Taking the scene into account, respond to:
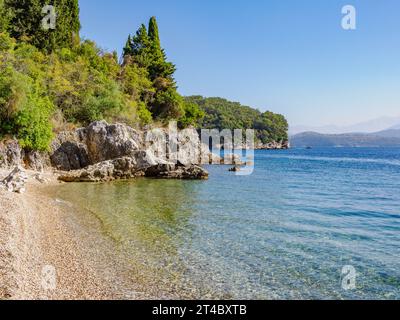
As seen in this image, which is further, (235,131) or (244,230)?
(235,131)

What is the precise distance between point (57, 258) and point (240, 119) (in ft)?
519

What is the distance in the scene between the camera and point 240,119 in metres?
165

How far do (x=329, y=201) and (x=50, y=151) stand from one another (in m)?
23.8

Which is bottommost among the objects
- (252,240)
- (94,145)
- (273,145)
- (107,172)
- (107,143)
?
(252,240)

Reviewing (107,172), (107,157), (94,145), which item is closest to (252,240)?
(107,172)

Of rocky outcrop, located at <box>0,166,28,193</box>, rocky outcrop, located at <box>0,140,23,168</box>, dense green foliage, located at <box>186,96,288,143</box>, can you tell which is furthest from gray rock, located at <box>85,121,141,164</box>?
dense green foliage, located at <box>186,96,288,143</box>

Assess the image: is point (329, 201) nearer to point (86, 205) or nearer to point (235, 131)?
point (86, 205)

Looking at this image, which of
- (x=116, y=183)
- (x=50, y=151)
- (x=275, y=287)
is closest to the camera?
(x=275, y=287)

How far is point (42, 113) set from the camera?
29.8 m

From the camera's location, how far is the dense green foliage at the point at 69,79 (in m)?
28.7

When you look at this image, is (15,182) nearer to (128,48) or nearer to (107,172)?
(107,172)

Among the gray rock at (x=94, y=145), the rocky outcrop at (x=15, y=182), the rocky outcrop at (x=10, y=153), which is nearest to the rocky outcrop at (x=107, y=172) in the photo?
the gray rock at (x=94, y=145)
